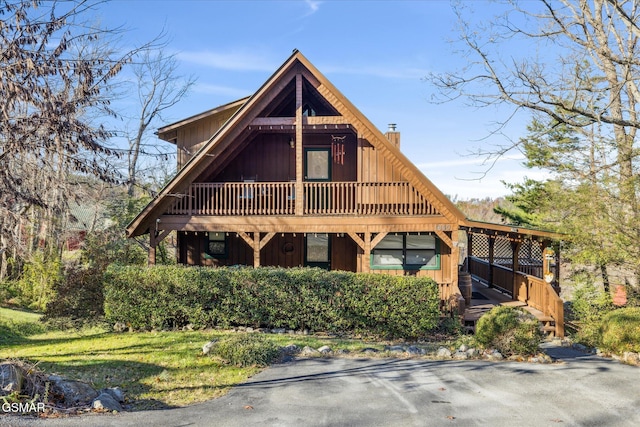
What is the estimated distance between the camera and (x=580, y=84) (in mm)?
11523

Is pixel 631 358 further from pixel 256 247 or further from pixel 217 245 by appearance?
pixel 217 245

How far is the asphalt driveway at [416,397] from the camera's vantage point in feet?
21.2

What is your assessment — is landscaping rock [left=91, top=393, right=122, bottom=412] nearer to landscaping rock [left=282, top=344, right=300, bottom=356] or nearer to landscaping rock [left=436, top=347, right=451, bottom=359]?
landscaping rock [left=282, top=344, right=300, bottom=356]

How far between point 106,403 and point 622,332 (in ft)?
36.4

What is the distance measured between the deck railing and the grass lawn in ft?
20.0

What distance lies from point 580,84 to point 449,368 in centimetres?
814

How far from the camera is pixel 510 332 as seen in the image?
399 inches

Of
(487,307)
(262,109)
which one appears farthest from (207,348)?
(487,307)

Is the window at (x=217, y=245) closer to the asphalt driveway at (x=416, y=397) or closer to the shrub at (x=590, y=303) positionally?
the asphalt driveway at (x=416, y=397)

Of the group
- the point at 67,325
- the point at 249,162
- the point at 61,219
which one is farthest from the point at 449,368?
the point at 61,219

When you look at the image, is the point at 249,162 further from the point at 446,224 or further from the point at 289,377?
the point at 289,377

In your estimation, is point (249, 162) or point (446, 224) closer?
point (446, 224)

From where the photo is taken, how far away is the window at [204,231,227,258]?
17234 mm

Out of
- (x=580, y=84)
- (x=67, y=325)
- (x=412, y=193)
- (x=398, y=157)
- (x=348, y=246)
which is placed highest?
(x=580, y=84)
